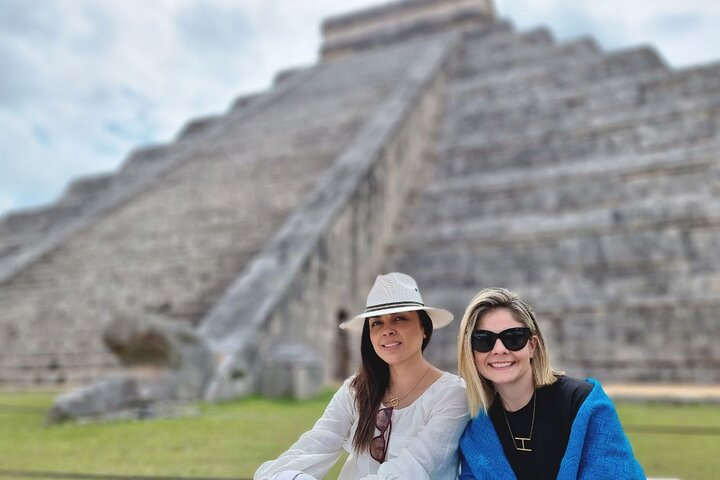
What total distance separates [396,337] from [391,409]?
222mm

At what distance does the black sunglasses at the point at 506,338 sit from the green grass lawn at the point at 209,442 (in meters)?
1.66

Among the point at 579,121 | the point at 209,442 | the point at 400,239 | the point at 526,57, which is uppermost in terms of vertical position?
the point at 526,57

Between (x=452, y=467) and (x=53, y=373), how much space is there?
6.45 meters

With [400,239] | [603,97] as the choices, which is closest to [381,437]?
[400,239]

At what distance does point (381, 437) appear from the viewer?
1841 millimetres

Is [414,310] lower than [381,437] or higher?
higher

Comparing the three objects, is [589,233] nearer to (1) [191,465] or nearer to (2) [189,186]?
(1) [191,465]

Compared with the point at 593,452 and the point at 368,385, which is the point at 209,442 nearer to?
the point at 368,385

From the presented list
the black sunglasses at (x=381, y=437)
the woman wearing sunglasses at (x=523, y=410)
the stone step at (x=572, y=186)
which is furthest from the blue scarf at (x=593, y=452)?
the stone step at (x=572, y=186)

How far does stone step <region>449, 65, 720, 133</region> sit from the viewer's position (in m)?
10.9

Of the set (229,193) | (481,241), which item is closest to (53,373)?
(229,193)

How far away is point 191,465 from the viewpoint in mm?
3176

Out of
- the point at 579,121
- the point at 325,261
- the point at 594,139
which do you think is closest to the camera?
the point at 325,261

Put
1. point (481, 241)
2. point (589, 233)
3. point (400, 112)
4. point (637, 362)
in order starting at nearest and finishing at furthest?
point (637, 362)
point (589, 233)
point (481, 241)
point (400, 112)
